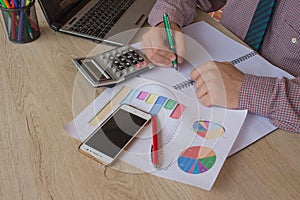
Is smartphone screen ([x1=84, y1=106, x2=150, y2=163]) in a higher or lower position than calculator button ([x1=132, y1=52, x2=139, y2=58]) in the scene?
lower

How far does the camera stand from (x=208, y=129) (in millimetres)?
687

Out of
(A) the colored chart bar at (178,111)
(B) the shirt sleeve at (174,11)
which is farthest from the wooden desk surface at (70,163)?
(B) the shirt sleeve at (174,11)

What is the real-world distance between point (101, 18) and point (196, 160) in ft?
1.70

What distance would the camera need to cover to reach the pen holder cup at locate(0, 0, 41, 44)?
84 centimetres

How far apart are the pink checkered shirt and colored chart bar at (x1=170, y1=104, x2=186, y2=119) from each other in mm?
120

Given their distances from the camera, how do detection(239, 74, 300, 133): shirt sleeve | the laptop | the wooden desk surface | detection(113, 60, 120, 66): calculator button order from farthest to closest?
the laptop < detection(113, 60, 120, 66): calculator button < detection(239, 74, 300, 133): shirt sleeve < the wooden desk surface

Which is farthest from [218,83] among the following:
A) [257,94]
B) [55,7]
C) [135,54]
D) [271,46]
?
[55,7]

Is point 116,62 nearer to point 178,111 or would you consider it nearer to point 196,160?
point 178,111

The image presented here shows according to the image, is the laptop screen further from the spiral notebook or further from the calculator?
the spiral notebook

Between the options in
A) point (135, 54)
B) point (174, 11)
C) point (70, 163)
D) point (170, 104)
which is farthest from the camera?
point (174, 11)

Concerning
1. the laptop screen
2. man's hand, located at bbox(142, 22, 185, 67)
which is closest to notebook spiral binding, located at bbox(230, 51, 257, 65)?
man's hand, located at bbox(142, 22, 185, 67)

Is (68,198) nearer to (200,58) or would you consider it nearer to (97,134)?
(97,134)

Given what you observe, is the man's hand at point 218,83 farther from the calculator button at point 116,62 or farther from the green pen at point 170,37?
the calculator button at point 116,62

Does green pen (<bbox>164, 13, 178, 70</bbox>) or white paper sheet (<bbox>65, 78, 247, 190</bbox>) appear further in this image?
green pen (<bbox>164, 13, 178, 70</bbox>)
